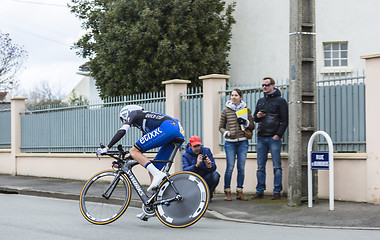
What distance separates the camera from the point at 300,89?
1019cm

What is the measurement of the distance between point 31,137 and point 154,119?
37.6ft

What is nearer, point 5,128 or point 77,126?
point 77,126

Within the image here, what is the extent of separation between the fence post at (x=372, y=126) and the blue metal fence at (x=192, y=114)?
422 centimetres

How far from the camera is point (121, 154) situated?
29.4 feet

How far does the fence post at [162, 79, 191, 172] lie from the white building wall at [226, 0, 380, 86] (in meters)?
6.12

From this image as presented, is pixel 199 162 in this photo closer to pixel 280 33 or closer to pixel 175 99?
pixel 175 99

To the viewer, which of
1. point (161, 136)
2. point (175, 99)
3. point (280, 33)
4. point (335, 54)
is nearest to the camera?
point (161, 136)

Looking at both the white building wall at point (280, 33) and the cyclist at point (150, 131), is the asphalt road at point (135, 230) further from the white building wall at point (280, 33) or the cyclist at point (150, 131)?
the white building wall at point (280, 33)

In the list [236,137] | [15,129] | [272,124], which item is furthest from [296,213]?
[15,129]

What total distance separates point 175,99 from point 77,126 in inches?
177

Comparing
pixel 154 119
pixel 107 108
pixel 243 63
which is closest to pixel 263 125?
pixel 154 119

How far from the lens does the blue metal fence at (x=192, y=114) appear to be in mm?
13703

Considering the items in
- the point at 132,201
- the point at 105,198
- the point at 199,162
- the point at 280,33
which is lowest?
the point at 132,201

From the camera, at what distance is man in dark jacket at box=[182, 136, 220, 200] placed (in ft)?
33.9
